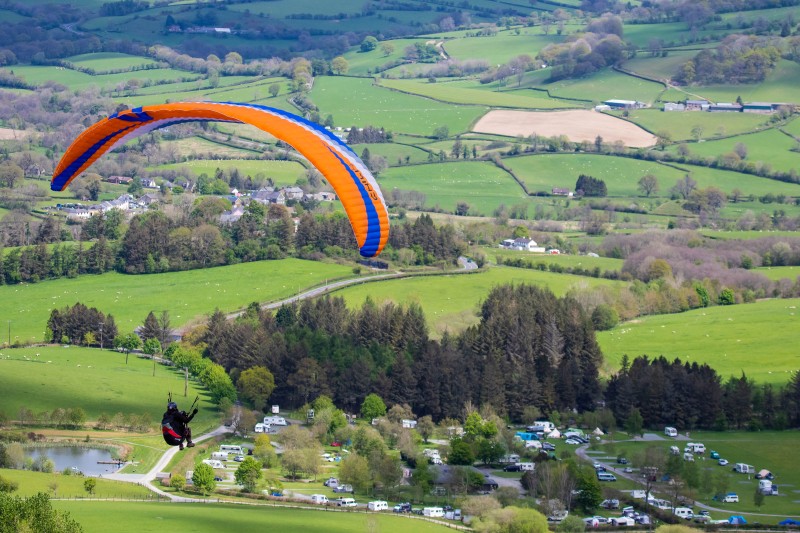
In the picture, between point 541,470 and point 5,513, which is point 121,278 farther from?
point 5,513

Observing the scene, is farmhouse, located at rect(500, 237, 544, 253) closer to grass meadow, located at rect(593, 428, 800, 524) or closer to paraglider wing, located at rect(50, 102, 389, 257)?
grass meadow, located at rect(593, 428, 800, 524)

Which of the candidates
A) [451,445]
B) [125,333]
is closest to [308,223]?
[125,333]

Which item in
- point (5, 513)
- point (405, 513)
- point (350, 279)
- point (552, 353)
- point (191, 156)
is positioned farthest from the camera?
point (191, 156)

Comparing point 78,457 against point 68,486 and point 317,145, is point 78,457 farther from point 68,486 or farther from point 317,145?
point 317,145

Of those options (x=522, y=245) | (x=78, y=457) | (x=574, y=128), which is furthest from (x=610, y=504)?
(x=574, y=128)

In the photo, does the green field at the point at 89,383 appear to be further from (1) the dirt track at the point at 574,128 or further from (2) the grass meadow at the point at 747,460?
(1) the dirt track at the point at 574,128

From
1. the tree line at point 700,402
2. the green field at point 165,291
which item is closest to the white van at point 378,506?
the tree line at point 700,402
